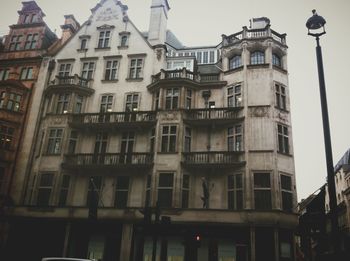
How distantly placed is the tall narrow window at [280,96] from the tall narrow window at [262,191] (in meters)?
6.39

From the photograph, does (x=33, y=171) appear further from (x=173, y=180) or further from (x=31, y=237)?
(x=173, y=180)

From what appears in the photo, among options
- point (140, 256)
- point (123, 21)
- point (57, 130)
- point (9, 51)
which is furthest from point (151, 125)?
point (9, 51)

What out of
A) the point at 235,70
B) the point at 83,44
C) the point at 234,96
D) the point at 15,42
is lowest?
the point at 234,96

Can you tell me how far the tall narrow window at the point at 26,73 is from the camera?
111 feet

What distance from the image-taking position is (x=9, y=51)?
116ft

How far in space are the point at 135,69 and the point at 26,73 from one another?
11851mm

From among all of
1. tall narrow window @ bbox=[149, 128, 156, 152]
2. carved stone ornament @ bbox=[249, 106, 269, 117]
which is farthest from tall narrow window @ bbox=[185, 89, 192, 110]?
A: carved stone ornament @ bbox=[249, 106, 269, 117]

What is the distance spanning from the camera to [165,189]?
2580cm

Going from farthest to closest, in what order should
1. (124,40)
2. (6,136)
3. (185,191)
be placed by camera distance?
(124,40)
(6,136)
(185,191)

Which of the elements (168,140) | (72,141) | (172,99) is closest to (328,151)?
(168,140)

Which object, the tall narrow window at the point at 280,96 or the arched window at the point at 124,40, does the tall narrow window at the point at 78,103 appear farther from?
the tall narrow window at the point at 280,96

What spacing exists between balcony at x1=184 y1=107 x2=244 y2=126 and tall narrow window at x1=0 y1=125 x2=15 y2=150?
16816 millimetres

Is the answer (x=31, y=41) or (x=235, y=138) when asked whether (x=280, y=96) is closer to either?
(x=235, y=138)

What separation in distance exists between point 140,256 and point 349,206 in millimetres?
37907
